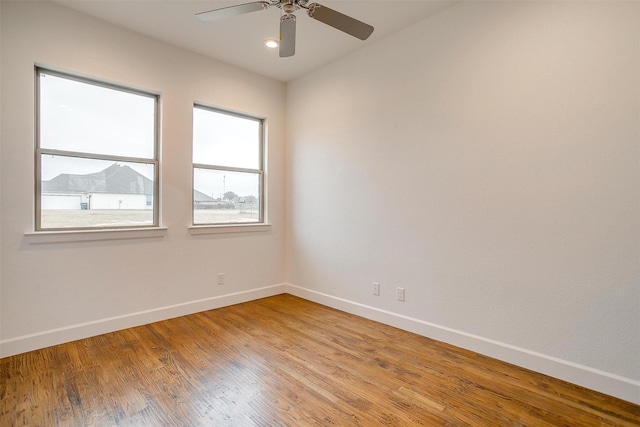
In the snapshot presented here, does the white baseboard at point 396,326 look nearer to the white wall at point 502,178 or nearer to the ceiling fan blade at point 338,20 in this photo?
the white wall at point 502,178

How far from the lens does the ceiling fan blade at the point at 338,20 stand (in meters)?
1.95

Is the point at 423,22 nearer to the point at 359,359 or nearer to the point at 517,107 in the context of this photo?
the point at 517,107

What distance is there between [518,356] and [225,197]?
3271 millimetres

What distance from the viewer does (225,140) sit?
151 inches

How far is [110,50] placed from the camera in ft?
9.47

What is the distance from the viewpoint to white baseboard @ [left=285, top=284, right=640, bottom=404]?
1936 mm

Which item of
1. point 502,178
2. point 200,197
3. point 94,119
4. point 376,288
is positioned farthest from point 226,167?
point 502,178

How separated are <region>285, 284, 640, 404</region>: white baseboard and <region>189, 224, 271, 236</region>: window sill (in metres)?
1.44

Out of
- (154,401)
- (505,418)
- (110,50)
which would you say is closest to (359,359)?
(505,418)

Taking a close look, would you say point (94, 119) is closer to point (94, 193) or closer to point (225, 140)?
point (94, 193)

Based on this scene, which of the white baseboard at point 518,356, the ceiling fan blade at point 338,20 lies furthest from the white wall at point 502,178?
the ceiling fan blade at point 338,20

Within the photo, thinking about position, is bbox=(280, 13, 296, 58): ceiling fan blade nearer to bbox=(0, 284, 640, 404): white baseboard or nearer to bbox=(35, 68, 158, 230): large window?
bbox=(35, 68, 158, 230): large window

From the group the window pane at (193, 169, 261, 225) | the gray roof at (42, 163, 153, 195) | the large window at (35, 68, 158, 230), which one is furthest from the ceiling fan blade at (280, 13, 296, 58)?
the gray roof at (42, 163, 153, 195)

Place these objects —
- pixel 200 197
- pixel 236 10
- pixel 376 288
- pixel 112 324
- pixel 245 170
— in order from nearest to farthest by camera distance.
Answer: pixel 236 10 → pixel 112 324 → pixel 376 288 → pixel 200 197 → pixel 245 170
